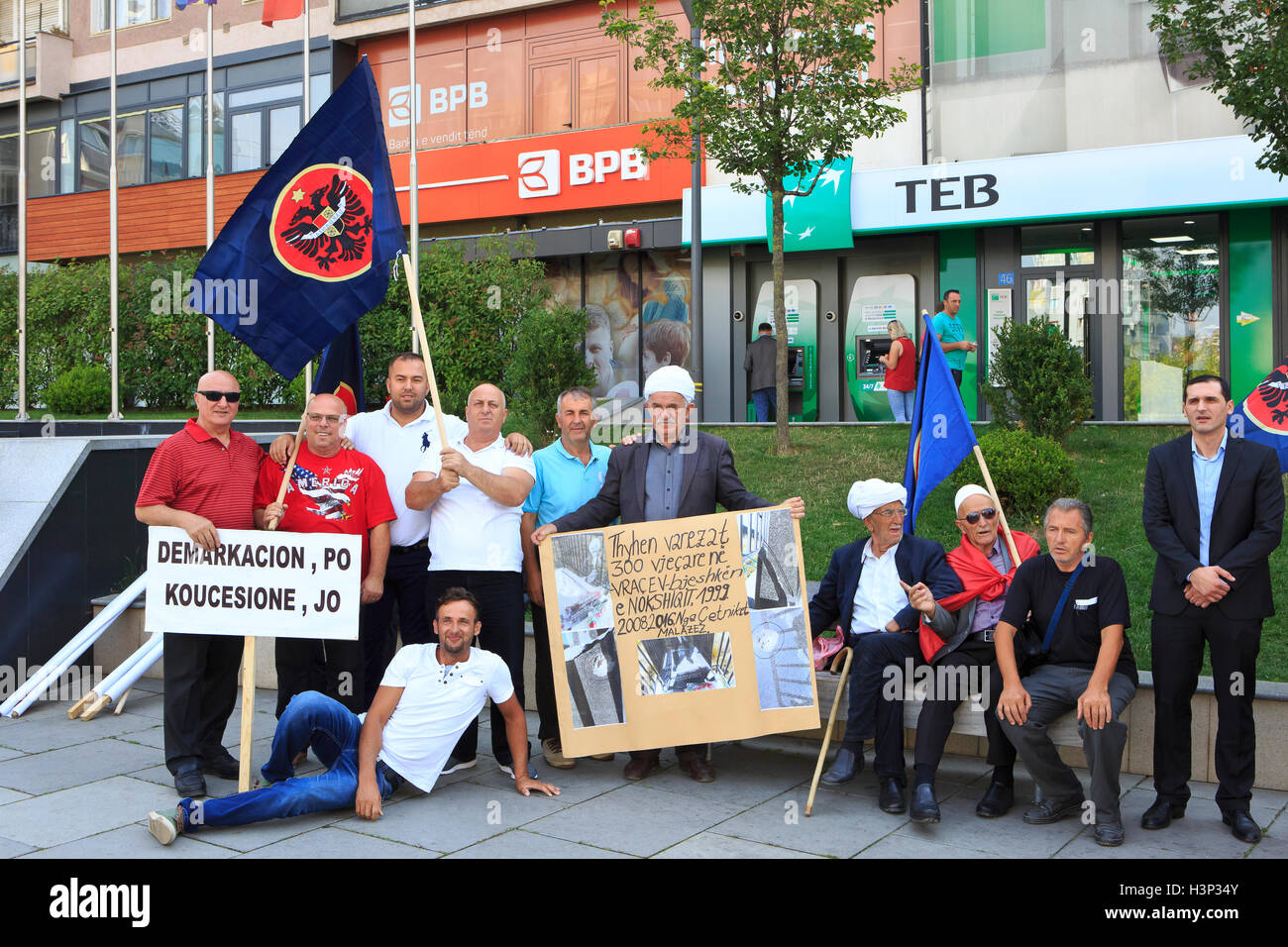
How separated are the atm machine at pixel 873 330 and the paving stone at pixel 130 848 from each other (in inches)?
632

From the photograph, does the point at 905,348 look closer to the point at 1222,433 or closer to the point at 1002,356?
the point at 1002,356

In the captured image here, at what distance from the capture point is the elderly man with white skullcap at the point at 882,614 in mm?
5867

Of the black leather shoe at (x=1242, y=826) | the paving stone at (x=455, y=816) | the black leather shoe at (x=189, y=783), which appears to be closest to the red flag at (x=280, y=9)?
the black leather shoe at (x=189, y=783)

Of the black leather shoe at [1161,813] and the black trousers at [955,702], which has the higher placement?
the black trousers at [955,702]

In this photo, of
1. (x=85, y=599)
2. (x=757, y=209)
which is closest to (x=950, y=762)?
(x=85, y=599)

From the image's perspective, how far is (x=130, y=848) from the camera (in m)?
5.16

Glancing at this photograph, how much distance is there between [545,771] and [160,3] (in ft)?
87.5

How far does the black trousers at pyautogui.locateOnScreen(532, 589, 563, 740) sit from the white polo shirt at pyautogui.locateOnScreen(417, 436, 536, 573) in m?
0.52

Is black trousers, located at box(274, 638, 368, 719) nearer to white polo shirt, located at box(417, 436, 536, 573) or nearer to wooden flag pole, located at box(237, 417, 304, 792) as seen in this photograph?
wooden flag pole, located at box(237, 417, 304, 792)

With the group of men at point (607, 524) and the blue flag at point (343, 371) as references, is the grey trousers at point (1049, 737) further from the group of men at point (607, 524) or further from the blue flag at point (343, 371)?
the blue flag at point (343, 371)

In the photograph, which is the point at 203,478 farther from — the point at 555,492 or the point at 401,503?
the point at 555,492

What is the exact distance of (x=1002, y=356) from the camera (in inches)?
471

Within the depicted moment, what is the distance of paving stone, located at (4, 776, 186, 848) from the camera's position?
5355 millimetres

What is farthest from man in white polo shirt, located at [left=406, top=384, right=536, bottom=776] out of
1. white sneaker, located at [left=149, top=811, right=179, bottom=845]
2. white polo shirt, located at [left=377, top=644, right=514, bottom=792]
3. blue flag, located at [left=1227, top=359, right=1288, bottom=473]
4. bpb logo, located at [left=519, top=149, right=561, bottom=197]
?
bpb logo, located at [left=519, top=149, right=561, bottom=197]
